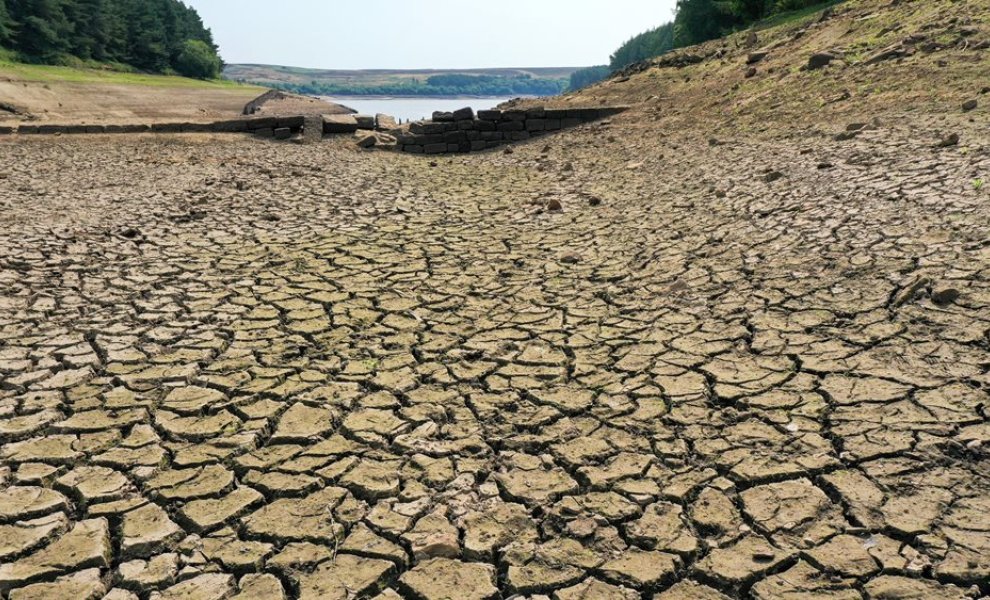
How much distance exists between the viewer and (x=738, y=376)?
353 cm

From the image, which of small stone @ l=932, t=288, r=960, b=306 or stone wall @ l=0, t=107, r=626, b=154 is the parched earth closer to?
small stone @ l=932, t=288, r=960, b=306

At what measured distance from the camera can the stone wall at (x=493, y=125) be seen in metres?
13.7

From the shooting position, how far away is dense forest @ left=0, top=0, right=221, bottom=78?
36562mm

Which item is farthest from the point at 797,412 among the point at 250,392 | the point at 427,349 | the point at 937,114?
the point at 937,114

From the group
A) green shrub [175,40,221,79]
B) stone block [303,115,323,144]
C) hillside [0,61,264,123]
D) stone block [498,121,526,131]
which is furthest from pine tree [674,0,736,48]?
green shrub [175,40,221,79]

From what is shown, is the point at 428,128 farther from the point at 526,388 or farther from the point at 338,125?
the point at 526,388

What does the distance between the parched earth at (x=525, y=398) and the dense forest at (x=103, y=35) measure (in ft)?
123

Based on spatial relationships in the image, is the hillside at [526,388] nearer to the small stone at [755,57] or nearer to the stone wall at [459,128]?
the small stone at [755,57]

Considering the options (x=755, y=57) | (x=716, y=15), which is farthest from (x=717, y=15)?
(x=755, y=57)

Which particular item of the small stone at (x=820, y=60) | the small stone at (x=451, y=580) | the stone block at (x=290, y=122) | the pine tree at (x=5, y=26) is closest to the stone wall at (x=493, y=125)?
the stone block at (x=290, y=122)

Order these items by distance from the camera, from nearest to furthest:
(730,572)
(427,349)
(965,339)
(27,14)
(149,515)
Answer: (730,572) → (149,515) → (965,339) → (427,349) → (27,14)

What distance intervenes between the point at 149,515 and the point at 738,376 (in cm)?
270

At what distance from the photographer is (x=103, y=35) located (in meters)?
43.3

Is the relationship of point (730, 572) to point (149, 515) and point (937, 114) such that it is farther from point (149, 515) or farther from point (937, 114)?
point (937, 114)
